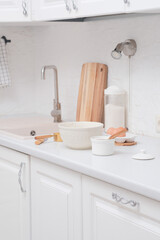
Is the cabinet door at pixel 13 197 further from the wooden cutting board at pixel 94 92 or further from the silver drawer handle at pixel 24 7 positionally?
the silver drawer handle at pixel 24 7

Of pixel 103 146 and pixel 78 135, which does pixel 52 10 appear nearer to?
pixel 78 135

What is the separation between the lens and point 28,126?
283 centimetres

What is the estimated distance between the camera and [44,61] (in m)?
3.30

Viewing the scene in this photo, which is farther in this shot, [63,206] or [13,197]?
[13,197]

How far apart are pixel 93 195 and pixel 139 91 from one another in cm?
86

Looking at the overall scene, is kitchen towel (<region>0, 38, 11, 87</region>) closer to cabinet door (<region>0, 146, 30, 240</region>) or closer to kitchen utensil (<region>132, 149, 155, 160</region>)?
cabinet door (<region>0, 146, 30, 240</region>)

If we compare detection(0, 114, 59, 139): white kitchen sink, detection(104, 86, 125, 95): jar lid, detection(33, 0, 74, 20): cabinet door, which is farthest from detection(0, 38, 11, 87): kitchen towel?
detection(104, 86, 125, 95): jar lid

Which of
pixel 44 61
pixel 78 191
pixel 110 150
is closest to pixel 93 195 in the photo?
pixel 78 191

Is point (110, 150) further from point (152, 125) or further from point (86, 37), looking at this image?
point (86, 37)

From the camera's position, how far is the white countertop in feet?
5.05

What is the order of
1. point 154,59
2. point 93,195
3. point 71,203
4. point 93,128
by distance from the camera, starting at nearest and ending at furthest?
1. point 93,195
2. point 71,203
3. point 93,128
4. point 154,59

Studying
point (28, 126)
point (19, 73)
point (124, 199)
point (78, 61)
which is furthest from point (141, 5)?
Result: point (19, 73)

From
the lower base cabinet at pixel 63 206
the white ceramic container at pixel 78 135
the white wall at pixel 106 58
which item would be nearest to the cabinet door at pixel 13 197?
the lower base cabinet at pixel 63 206

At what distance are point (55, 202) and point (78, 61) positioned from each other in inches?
47.0
